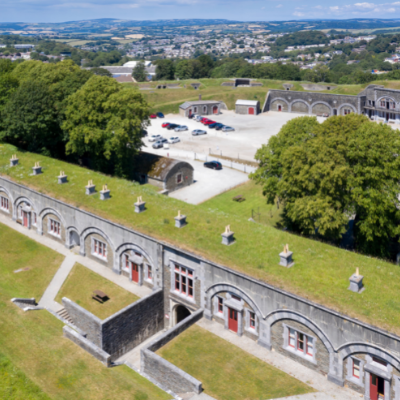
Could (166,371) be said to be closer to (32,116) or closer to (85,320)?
(85,320)

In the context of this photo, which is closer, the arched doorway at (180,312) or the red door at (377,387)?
the red door at (377,387)

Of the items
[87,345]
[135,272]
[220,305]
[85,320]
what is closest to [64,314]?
[85,320]

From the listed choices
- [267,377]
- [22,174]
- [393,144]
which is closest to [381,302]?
[267,377]

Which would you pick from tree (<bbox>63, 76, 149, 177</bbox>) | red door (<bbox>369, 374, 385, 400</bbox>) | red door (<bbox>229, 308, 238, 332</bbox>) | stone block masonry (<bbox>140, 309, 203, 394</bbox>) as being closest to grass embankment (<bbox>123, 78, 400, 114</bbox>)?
tree (<bbox>63, 76, 149, 177</bbox>)

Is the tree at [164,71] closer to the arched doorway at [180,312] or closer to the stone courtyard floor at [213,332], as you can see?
the stone courtyard floor at [213,332]

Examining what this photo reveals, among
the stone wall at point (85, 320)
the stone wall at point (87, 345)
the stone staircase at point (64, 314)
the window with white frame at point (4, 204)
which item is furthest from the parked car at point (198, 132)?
the stone wall at point (87, 345)

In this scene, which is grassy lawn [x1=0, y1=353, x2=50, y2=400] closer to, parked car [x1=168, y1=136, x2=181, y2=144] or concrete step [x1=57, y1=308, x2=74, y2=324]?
concrete step [x1=57, y1=308, x2=74, y2=324]
